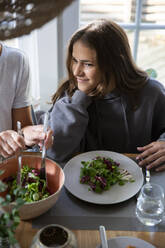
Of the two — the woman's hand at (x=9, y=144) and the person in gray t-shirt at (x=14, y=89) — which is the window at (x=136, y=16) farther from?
the woman's hand at (x=9, y=144)

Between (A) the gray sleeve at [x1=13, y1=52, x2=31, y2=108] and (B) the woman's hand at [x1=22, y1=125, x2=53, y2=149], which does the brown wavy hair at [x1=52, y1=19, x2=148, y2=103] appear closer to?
(A) the gray sleeve at [x1=13, y1=52, x2=31, y2=108]

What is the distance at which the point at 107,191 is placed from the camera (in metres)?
1.04

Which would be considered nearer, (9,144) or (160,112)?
(9,144)

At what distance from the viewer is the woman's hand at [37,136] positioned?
115cm

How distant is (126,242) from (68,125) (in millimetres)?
632

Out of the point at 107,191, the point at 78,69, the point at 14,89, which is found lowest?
the point at 107,191

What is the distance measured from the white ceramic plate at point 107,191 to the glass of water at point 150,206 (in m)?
0.07

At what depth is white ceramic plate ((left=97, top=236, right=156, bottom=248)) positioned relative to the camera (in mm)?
809

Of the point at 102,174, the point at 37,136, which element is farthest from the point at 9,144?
the point at 102,174

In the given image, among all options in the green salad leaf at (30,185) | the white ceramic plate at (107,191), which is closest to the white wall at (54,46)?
the white ceramic plate at (107,191)

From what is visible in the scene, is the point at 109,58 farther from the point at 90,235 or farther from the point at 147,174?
the point at 90,235

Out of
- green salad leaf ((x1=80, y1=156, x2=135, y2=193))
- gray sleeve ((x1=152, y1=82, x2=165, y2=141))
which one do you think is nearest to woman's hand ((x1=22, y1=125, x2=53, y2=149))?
green salad leaf ((x1=80, y1=156, x2=135, y2=193))

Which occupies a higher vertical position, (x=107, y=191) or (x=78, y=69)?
(x=78, y=69)

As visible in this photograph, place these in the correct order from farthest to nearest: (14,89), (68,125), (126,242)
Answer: (14,89) → (68,125) → (126,242)
